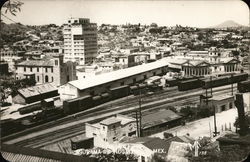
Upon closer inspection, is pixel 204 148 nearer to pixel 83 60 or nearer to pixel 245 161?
pixel 245 161

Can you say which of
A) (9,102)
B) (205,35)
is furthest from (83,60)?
(205,35)

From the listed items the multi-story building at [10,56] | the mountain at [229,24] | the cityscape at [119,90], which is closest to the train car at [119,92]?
the cityscape at [119,90]

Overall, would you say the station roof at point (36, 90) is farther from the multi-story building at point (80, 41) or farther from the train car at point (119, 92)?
the train car at point (119, 92)

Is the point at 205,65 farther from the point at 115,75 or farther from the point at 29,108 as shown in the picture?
the point at 29,108

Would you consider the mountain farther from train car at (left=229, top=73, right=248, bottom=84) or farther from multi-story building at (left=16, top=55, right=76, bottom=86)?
multi-story building at (left=16, top=55, right=76, bottom=86)

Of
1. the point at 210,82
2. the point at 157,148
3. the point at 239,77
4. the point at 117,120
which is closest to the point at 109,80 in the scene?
the point at 117,120

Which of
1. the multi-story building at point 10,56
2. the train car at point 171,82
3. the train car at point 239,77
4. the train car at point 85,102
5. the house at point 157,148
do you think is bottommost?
the house at point 157,148

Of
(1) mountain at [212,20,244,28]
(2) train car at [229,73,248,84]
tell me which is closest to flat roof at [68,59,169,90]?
(2) train car at [229,73,248,84]
